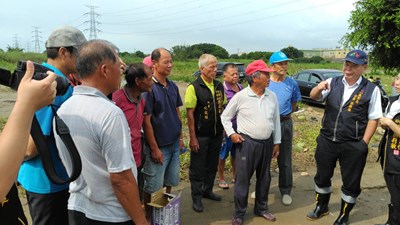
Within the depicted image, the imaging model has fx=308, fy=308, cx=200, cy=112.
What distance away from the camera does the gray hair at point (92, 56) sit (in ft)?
5.19

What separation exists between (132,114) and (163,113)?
550 millimetres

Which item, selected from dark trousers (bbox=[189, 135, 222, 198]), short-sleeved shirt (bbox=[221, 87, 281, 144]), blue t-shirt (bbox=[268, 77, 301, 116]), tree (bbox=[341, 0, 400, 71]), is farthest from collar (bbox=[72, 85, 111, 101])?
tree (bbox=[341, 0, 400, 71])

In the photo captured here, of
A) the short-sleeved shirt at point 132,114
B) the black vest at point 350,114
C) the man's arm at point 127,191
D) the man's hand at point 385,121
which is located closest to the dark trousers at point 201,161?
the short-sleeved shirt at point 132,114

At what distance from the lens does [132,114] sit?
8.82ft

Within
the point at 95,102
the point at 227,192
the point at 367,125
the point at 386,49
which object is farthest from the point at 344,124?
the point at 386,49

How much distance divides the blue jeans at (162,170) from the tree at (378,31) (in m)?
8.73

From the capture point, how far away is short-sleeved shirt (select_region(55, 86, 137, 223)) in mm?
1523

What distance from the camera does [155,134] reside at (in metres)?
3.20

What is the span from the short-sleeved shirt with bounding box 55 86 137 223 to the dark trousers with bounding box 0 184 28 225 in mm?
314

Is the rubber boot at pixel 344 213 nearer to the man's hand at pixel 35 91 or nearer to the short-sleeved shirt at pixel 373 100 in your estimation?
the short-sleeved shirt at pixel 373 100

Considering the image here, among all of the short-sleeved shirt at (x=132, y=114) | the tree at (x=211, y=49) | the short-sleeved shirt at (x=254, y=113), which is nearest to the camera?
the short-sleeved shirt at (x=132, y=114)

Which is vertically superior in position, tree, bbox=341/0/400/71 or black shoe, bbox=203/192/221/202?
tree, bbox=341/0/400/71

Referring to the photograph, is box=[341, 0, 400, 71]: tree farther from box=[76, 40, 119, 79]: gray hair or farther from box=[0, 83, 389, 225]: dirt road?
box=[76, 40, 119, 79]: gray hair

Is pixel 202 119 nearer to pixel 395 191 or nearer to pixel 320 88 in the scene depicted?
Answer: pixel 320 88
